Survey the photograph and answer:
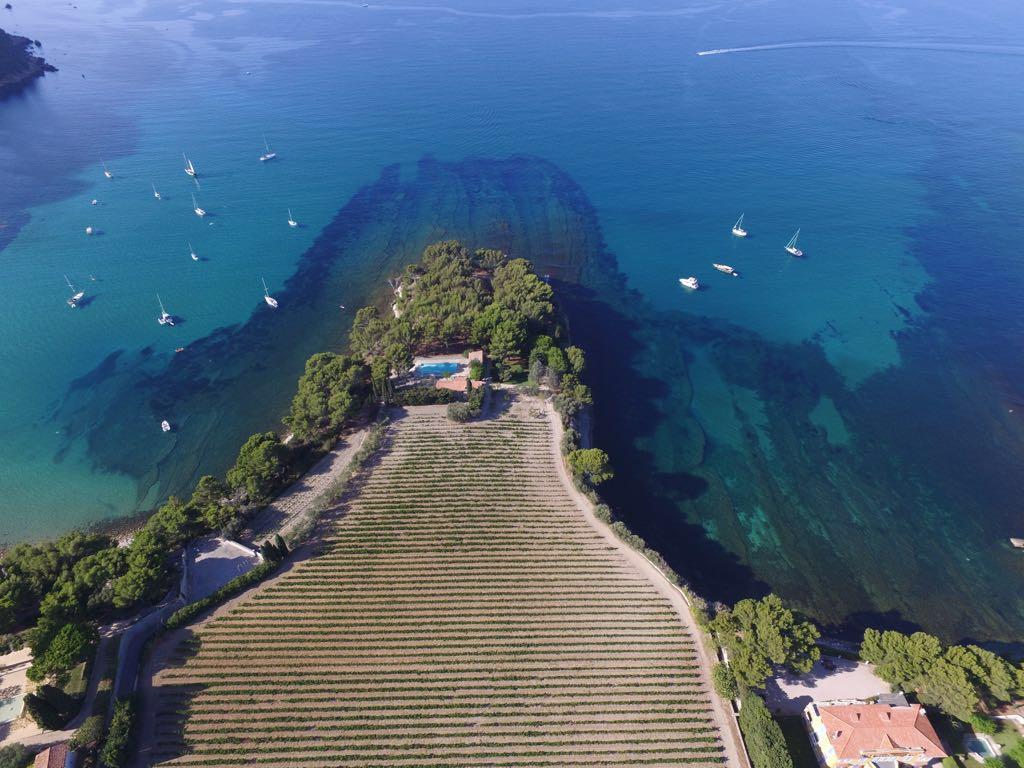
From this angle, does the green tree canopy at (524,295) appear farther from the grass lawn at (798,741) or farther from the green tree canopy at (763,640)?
the grass lawn at (798,741)

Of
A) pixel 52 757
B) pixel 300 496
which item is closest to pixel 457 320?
pixel 300 496

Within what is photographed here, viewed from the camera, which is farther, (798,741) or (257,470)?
(257,470)

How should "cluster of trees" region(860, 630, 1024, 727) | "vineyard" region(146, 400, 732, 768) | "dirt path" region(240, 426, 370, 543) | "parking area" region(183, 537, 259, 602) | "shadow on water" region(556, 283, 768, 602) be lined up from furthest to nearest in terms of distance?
"shadow on water" region(556, 283, 768, 602) → "dirt path" region(240, 426, 370, 543) → "parking area" region(183, 537, 259, 602) → "cluster of trees" region(860, 630, 1024, 727) → "vineyard" region(146, 400, 732, 768)

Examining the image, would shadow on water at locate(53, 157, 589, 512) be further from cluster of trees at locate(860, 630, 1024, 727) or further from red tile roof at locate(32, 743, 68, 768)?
cluster of trees at locate(860, 630, 1024, 727)

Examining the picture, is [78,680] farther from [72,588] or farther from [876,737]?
[876,737]

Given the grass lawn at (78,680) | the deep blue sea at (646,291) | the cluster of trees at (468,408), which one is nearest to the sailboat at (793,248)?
the deep blue sea at (646,291)

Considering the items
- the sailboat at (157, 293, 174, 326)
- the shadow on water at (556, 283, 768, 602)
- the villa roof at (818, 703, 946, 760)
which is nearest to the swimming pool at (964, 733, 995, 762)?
the villa roof at (818, 703, 946, 760)
